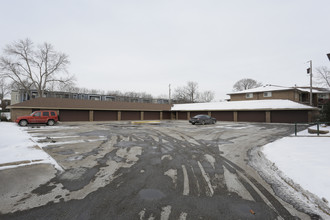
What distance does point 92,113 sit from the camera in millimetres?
28109

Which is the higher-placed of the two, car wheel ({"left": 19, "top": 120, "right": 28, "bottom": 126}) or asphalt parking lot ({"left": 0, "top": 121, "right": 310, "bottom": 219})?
car wheel ({"left": 19, "top": 120, "right": 28, "bottom": 126})

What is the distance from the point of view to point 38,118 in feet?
59.0

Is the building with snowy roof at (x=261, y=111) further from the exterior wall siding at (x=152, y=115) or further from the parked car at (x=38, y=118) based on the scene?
the parked car at (x=38, y=118)

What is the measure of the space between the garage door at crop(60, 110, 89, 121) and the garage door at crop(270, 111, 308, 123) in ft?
104

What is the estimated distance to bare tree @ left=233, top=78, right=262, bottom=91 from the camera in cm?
6278

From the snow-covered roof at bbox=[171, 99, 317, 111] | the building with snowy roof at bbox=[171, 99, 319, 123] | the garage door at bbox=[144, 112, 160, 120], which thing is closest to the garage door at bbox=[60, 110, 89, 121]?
the garage door at bbox=[144, 112, 160, 120]

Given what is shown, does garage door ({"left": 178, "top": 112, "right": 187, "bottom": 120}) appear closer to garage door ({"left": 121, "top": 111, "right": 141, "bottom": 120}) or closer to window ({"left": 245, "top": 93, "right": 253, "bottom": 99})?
garage door ({"left": 121, "top": 111, "right": 141, "bottom": 120})

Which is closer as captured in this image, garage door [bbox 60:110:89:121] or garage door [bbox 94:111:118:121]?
garage door [bbox 60:110:89:121]

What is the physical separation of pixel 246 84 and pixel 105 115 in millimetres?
57057

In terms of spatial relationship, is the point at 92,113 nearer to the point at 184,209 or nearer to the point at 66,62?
the point at 66,62

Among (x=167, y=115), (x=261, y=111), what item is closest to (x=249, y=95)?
(x=261, y=111)

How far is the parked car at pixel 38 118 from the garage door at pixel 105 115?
382 inches

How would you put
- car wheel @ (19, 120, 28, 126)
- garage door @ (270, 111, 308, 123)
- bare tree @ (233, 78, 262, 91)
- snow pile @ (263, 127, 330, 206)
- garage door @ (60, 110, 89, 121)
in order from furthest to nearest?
bare tree @ (233, 78, 262, 91), garage door @ (60, 110, 89, 121), garage door @ (270, 111, 308, 123), car wheel @ (19, 120, 28, 126), snow pile @ (263, 127, 330, 206)

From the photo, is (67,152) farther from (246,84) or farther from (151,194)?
(246,84)
